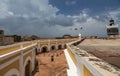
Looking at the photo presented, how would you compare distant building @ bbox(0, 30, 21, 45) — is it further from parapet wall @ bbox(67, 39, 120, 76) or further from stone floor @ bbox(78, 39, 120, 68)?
parapet wall @ bbox(67, 39, 120, 76)

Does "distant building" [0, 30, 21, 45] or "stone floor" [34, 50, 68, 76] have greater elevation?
"distant building" [0, 30, 21, 45]

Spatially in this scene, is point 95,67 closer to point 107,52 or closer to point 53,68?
point 107,52

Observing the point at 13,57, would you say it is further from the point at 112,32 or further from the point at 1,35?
the point at 112,32

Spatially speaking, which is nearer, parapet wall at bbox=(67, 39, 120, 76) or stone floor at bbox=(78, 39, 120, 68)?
parapet wall at bbox=(67, 39, 120, 76)

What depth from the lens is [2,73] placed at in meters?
7.20

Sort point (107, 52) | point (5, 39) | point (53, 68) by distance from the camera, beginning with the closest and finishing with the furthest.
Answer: point (107, 52) < point (53, 68) < point (5, 39)

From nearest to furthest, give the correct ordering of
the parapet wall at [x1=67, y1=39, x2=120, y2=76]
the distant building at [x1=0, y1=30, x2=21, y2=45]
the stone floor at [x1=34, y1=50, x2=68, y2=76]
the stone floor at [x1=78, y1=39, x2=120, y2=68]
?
the parapet wall at [x1=67, y1=39, x2=120, y2=76], the stone floor at [x1=78, y1=39, x2=120, y2=68], the stone floor at [x1=34, y1=50, x2=68, y2=76], the distant building at [x1=0, y1=30, x2=21, y2=45]

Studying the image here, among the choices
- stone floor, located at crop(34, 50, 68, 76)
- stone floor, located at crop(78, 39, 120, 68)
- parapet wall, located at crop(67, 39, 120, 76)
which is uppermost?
parapet wall, located at crop(67, 39, 120, 76)

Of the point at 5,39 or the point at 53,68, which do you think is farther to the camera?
the point at 5,39

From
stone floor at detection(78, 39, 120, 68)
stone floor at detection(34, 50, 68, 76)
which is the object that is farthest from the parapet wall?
stone floor at detection(34, 50, 68, 76)

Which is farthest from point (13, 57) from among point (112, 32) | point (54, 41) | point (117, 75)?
point (112, 32)

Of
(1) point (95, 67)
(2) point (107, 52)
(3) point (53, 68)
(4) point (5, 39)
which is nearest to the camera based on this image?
(1) point (95, 67)

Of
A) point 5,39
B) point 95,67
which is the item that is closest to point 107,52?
point 95,67

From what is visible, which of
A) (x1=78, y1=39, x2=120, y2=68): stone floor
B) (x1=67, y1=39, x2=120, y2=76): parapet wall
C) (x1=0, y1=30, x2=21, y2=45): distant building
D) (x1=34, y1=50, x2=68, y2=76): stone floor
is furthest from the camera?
(x1=0, y1=30, x2=21, y2=45): distant building
